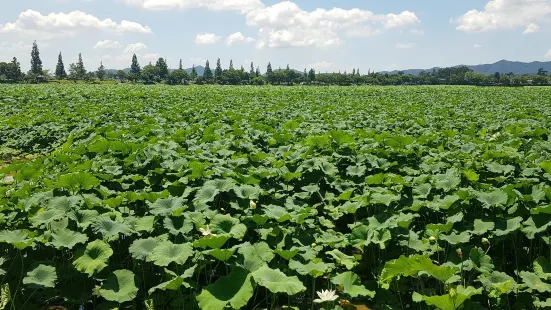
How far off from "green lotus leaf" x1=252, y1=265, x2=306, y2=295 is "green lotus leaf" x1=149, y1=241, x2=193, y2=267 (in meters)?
0.66

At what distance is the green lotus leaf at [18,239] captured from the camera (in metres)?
3.41

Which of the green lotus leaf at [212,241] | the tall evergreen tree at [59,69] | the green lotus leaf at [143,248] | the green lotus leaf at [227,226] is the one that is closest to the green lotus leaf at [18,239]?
the green lotus leaf at [143,248]

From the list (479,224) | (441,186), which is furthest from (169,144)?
(479,224)

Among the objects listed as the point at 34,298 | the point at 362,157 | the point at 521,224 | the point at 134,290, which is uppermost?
the point at 362,157

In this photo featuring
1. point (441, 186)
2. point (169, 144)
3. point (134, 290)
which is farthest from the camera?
point (169, 144)

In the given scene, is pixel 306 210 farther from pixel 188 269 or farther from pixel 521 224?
pixel 521 224

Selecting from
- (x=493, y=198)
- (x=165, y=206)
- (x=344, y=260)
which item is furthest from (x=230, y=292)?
(x=493, y=198)

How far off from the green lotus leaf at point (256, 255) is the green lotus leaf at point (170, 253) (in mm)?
503

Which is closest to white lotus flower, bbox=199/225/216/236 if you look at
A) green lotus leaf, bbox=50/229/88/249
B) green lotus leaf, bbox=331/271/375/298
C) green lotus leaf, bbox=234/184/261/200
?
green lotus leaf, bbox=234/184/261/200

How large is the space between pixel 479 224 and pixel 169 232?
11.0ft

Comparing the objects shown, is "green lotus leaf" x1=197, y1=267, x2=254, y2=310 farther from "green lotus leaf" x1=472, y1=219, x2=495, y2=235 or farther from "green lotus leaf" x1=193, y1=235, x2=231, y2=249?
"green lotus leaf" x1=472, y1=219, x2=495, y2=235

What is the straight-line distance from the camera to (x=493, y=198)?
14.1 ft

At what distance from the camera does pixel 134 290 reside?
128 inches

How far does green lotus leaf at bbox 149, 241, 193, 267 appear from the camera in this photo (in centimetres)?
324
